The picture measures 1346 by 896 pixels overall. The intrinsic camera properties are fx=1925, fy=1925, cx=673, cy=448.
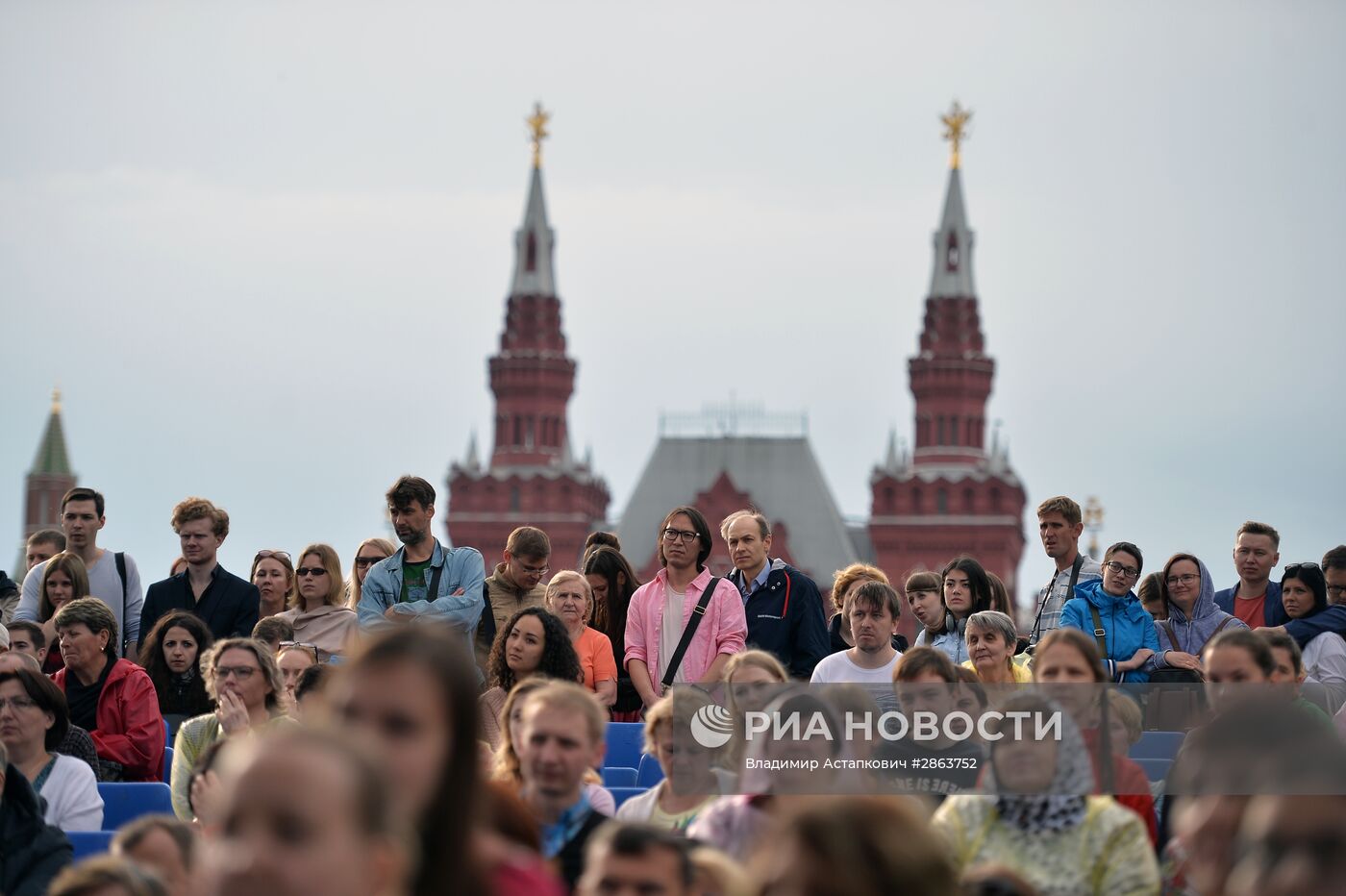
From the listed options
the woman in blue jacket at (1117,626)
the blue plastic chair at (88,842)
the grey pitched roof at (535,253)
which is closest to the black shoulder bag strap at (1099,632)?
the woman in blue jacket at (1117,626)

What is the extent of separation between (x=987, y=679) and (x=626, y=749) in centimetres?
195

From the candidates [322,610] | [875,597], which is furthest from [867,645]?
[322,610]

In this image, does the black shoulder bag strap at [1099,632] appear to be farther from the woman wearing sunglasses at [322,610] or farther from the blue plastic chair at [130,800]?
the blue plastic chair at [130,800]

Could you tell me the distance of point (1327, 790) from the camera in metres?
3.69

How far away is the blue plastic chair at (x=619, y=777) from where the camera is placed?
818 centimetres

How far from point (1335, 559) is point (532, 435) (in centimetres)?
8910

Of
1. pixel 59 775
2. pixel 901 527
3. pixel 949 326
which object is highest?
pixel 949 326

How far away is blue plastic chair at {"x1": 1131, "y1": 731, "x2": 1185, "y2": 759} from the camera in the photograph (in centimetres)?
889

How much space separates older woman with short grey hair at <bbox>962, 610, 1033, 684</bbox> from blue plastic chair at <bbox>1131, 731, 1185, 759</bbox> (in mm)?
1160

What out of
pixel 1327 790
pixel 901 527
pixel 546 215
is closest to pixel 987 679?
pixel 1327 790

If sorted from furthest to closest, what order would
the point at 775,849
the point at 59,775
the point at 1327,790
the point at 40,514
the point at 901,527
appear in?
the point at 40,514
the point at 901,527
the point at 59,775
the point at 1327,790
the point at 775,849

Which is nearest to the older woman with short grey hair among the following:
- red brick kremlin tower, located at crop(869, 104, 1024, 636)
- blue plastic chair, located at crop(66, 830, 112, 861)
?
blue plastic chair, located at crop(66, 830, 112, 861)

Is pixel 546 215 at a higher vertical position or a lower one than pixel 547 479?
higher

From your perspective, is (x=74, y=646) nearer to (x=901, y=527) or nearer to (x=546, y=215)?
(x=901, y=527)
